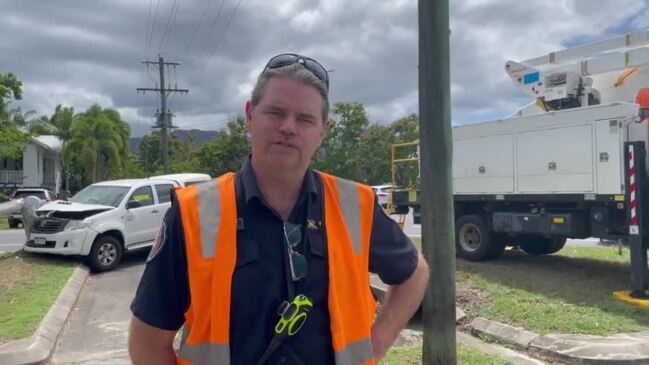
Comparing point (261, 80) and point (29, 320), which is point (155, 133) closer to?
point (29, 320)

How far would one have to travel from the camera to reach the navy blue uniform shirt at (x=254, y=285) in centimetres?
173

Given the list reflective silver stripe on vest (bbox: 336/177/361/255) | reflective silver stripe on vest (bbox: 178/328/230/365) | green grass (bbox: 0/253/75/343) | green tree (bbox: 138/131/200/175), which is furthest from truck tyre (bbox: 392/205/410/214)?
green tree (bbox: 138/131/200/175)

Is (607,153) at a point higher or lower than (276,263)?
higher

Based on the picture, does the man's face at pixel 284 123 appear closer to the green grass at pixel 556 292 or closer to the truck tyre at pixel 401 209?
the green grass at pixel 556 292

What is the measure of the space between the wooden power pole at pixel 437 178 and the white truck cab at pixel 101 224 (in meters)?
7.44

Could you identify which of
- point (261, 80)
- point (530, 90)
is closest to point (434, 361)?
point (261, 80)

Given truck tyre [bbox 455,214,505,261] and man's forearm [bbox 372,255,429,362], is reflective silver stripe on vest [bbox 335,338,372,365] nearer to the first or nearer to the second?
man's forearm [bbox 372,255,429,362]

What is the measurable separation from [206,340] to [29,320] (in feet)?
19.3

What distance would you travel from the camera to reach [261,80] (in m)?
1.95

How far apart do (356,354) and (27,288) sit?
816 cm

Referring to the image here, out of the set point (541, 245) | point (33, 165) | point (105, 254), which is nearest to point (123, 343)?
point (105, 254)

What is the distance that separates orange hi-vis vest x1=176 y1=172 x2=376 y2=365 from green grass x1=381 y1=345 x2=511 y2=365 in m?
3.67

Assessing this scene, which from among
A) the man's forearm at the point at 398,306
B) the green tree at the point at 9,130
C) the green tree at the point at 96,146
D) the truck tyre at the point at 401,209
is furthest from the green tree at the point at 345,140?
the man's forearm at the point at 398,306

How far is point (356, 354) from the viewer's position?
→ 1867 millimetres
